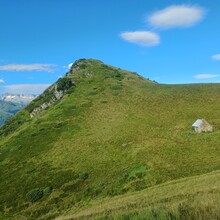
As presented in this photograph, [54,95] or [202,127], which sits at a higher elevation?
[54,95]

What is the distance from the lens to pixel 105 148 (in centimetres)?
5919

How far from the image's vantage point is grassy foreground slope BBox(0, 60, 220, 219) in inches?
1757

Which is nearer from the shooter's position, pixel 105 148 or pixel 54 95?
pixel 105 148

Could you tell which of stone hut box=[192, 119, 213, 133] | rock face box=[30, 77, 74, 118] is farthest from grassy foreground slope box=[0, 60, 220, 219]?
rock face box=[30, 77, 74, 118]

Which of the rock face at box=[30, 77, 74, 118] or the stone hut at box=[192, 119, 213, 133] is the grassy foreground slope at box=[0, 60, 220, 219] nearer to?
the stone hut at box=[192, 119, 213, 133]

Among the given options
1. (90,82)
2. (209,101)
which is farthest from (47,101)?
(209,101)

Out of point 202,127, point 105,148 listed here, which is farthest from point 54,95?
point 202,127

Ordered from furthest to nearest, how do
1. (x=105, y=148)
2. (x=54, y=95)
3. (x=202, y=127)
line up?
(x=54, y=95) → (x=105, y=148) → (x=202, y=127)

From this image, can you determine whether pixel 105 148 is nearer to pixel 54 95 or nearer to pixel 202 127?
pixel 202 127

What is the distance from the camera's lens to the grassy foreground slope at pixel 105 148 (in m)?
44.6

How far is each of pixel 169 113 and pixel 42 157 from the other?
107 feet

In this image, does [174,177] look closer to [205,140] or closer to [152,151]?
[152,151]

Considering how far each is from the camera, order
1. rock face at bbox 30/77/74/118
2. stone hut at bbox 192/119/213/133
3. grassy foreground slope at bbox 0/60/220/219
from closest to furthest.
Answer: grassy foreground slope at bbox 0/60/220/219, stone hut at bbox 192/119/213/133, rock face at bbox 30/77/74/118

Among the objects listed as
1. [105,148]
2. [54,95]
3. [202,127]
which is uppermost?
[54,95]
